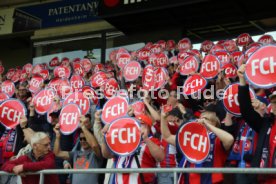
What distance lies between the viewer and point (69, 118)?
22.4ft

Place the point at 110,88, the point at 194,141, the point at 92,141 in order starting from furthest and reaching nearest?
the point at 110,88
the point at 92,141
the point at 194,141

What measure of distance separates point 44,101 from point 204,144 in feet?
13.5

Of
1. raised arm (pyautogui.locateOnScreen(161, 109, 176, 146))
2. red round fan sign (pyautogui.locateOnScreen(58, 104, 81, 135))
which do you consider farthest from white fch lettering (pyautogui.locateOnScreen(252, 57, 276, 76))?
red round fan sign (pyautogui.locateOnScreen(58, 104, 81, 135))

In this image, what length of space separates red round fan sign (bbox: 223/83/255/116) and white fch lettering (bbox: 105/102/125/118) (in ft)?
4.20

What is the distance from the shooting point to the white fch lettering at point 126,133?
17.5 ft

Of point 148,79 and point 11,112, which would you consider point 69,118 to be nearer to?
point 11,112

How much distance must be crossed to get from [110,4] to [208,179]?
8.99 meters

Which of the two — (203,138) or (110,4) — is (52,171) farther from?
(110,4)

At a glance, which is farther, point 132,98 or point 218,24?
point 218,24

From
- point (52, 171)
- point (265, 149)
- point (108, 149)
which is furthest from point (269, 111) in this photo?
point (52, 171)

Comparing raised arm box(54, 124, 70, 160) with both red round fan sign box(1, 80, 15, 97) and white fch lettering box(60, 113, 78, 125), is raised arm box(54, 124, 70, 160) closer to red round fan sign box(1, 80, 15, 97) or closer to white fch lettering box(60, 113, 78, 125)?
white fch lettering box(60, 113, 78, 125)

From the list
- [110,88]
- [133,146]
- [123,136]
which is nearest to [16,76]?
[110,88]

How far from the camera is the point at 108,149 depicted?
5.56 m

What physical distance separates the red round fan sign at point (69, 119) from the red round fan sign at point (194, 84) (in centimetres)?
168
